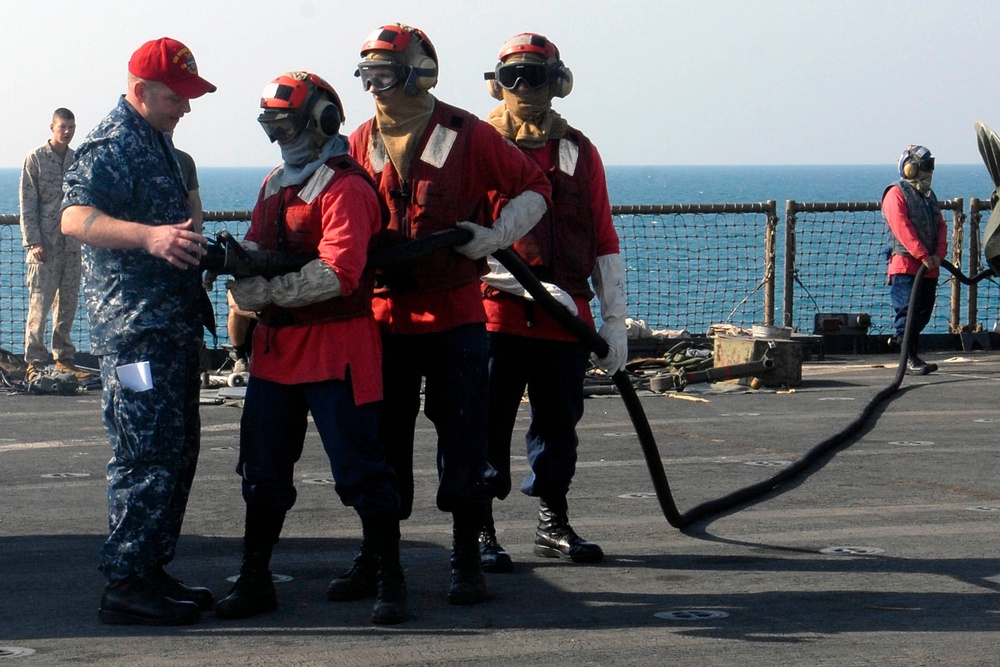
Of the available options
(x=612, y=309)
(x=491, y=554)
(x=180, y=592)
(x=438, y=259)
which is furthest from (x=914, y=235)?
(x=180, y=592)

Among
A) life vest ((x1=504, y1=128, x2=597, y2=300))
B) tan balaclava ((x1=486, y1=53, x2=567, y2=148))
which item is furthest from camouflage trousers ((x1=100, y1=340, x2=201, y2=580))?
tan balaclava ((x1=486, y1=53, x2=567, y2=148))

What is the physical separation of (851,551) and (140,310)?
9.89 ft

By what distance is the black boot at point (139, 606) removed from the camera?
4.93 metres

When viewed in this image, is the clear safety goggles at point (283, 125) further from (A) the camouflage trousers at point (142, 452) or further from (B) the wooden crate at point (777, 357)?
(B) the wooden crate at point (777, 357)

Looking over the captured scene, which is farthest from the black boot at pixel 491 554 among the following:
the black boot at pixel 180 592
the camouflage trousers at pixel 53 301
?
the camouflage trousers at pixel 53 301

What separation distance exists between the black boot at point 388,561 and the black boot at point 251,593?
36cm

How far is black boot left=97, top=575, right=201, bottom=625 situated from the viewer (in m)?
4.93

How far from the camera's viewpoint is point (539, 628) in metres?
4.94

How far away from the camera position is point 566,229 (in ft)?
19.2

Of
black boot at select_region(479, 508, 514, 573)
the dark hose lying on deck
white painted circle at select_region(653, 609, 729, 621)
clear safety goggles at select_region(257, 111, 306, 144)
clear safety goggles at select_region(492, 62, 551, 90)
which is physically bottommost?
white painted circle at select_region(653, 609, 729, 621)

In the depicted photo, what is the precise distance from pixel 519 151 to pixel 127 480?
1799 mm

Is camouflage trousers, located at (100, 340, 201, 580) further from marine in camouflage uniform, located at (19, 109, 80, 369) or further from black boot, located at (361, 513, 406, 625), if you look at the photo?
marine in camouflage uniform, located at (19, 109, 80, 369)

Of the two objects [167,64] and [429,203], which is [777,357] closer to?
[429,203]

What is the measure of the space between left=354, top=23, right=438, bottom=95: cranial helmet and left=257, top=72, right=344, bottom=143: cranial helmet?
0.29 meters
